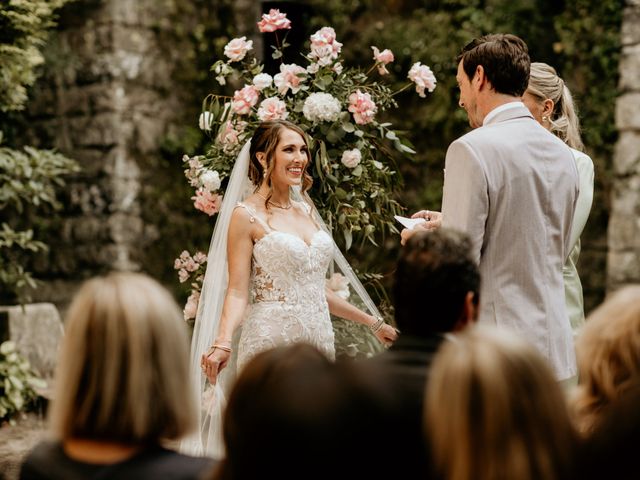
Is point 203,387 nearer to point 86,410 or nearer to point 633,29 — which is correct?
point 86,410

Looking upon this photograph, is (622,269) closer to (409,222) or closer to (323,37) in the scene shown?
(323,37)

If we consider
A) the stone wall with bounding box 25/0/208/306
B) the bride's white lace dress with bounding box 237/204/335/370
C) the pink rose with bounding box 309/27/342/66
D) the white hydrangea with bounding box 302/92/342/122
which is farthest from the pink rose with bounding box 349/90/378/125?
the stone wall with bounding box 25/0/208/306

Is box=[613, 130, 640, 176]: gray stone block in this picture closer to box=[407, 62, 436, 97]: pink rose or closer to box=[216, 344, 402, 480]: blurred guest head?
box=[407, 62, 436, 97]: pink rose

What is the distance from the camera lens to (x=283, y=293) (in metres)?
3.95

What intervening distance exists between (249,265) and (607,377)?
6.99ft

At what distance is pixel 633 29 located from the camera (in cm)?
607

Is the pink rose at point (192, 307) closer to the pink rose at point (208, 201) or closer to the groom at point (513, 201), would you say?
the pink rose at point (208, 201)

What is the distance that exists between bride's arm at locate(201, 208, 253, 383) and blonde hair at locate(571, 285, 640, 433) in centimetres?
196

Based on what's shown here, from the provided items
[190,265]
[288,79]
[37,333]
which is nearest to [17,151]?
[37,333]

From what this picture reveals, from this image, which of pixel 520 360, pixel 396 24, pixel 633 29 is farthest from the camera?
pixel 396 24

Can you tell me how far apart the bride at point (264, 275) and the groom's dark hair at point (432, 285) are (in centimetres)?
184

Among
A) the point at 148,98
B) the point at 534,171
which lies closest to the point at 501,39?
the point at 534,171

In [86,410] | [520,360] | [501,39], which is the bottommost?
[86,410]

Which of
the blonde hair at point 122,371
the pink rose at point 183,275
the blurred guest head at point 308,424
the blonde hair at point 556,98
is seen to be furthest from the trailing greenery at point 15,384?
the blurred guest head at point 308,424
